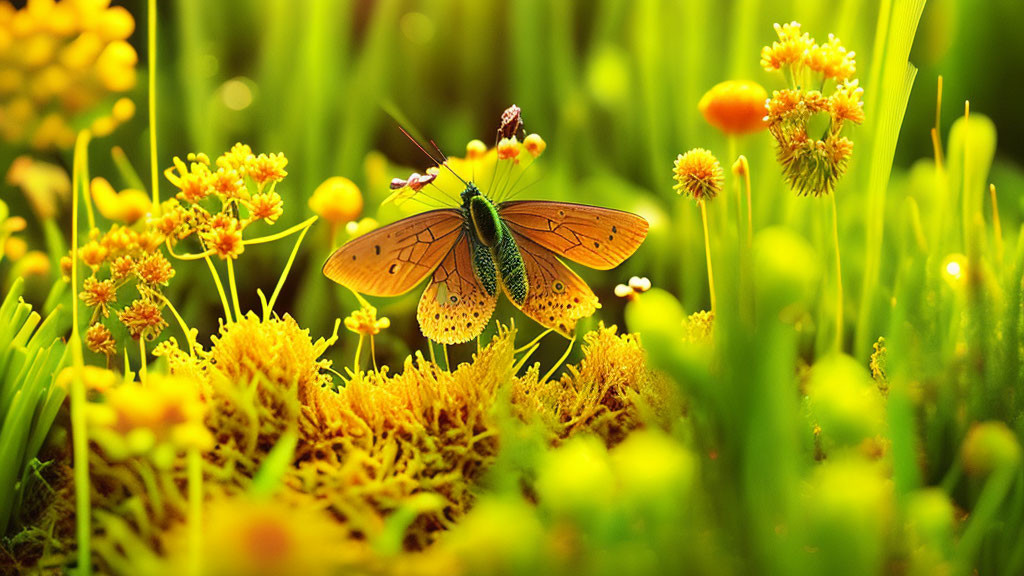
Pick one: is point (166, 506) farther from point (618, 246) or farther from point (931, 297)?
point (931, 297)

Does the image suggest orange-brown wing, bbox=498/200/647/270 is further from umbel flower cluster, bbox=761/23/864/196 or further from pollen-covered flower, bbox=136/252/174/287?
pollen-covered flower, bbox=136/252/174/287

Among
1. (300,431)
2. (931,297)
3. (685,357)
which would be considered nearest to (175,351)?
(300,431)

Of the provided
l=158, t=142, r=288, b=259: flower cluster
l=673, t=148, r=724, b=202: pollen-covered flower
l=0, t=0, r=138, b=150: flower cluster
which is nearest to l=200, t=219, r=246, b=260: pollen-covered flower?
l=158, t=142, r=288, b=259: flower cluster

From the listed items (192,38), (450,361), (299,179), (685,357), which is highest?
(192,38)

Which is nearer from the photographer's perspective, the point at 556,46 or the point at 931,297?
the point at 931,297

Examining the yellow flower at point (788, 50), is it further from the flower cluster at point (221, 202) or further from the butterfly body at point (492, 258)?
the flower cluster at point (221, 202)

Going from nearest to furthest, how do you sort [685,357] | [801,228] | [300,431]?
[685,357] < [300,431] < [801,228]
